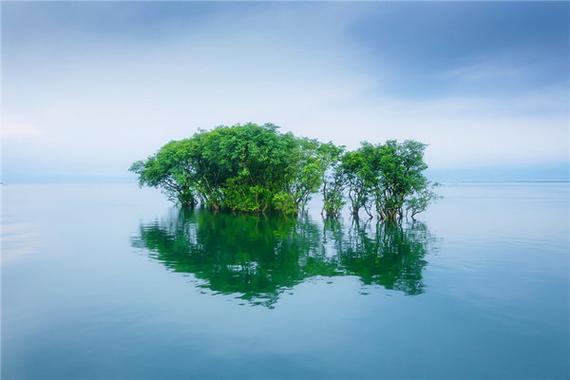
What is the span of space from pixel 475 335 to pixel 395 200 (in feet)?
110

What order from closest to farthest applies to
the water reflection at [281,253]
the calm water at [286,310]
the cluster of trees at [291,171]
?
the calm water at [286,310], the water reflection at [281,253], the cluster of trees at [291,171]

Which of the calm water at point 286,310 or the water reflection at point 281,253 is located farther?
the water reflection at point 281,253

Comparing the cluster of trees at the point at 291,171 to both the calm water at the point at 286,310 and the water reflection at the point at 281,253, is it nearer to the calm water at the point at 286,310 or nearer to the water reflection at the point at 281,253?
the water reflection at the point at 281,253

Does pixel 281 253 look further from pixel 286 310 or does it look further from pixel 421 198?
pixel 421 198

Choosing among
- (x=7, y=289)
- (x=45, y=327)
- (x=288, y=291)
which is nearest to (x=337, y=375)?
(x=288, y=291)

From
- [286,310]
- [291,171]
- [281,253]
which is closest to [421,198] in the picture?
[291,171]

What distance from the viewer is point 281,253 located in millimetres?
25969

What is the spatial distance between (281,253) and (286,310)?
11.2 m

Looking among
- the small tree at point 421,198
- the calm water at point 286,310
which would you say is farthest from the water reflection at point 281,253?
the small tree at point 421,198

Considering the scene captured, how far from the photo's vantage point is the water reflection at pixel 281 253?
18.9 m

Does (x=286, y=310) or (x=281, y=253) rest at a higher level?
(x=281, y=253)

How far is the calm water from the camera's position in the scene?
11.0m

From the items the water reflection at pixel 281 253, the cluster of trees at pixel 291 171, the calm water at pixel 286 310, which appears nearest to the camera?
the calm water at pixel 286 310

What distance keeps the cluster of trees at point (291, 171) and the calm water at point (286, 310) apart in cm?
1458
